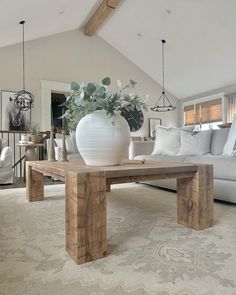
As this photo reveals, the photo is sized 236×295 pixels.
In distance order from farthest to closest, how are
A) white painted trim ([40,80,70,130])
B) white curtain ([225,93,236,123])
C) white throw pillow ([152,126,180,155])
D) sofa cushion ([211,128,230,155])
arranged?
1. white curtain ([225,93,236,123])
2. white painted trim ([40,80,70,130])
3. white throw pillow ([152,126,180,155])
4. sofa cushion ([211,128,230,155])

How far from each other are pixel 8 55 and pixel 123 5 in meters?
2.88

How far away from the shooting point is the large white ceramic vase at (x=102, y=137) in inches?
60.6

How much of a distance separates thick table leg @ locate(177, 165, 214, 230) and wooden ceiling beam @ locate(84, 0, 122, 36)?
4.80 metres

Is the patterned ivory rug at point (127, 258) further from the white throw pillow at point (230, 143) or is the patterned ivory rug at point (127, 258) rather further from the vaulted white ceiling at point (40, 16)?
the vaulted white ceiling at point (40, 16)

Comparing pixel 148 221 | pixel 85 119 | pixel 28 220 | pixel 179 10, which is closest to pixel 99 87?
pixel 85 119

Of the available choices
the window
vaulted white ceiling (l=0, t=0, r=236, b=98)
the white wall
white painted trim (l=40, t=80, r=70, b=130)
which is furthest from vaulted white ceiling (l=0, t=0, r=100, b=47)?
the window

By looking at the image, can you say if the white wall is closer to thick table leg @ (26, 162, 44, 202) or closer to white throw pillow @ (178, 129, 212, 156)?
thick table leg @ (26, 162, 44, 202)

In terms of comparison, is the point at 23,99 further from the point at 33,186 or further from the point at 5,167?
the point at 33,186

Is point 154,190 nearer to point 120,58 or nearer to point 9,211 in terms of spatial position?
point 9,211

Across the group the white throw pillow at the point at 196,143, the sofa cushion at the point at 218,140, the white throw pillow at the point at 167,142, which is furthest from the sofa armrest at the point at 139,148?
the sofa cushion at the point at 218,140

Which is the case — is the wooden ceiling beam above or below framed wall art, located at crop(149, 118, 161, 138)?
above

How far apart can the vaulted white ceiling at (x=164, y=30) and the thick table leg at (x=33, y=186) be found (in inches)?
106

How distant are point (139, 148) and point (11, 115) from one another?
3391 mm

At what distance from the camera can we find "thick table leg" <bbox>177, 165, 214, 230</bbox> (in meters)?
1.61
